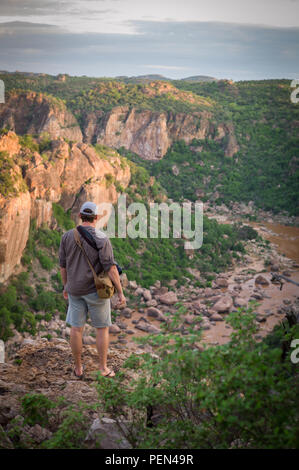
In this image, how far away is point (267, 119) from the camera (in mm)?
45406

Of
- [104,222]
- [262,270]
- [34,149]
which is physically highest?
[34,149]

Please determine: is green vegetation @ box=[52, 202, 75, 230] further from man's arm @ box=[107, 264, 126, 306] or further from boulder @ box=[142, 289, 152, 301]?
man's arm @ box=[107, 264, 126, 306]

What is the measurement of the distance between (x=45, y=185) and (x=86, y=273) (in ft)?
36.9

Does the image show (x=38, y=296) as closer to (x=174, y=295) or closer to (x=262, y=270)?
(x=174, y=295)

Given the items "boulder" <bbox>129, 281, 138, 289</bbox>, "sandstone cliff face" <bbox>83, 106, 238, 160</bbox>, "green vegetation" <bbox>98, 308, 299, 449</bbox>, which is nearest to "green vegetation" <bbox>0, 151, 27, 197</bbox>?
"boulder" <bbox>129, 281, 138, 289</bbox>

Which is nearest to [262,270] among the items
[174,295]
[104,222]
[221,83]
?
[174,295]

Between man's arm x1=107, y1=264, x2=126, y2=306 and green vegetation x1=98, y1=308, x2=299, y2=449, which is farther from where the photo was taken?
man's arm x1=107, y1=264, x2=126, y2=306

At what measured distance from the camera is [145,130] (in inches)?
1565

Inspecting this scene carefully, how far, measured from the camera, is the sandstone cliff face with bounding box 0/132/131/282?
1222 centimetres

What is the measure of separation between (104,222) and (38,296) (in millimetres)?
5483

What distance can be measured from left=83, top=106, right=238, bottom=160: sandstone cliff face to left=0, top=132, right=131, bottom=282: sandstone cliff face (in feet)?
69.1

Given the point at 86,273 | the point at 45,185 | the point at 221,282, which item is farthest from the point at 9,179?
the point at 221,282

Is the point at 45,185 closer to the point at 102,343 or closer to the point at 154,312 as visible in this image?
the point at 154,312
